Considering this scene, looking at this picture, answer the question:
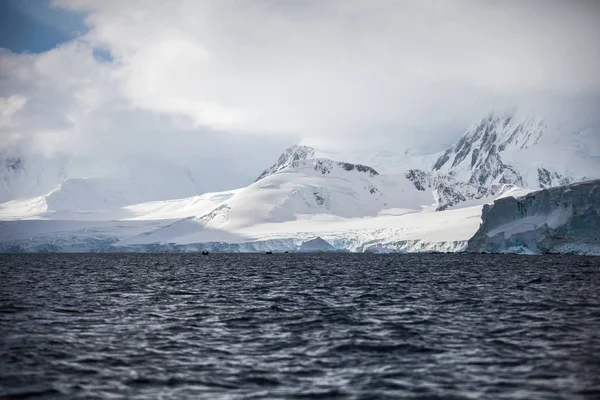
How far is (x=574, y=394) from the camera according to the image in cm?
1777

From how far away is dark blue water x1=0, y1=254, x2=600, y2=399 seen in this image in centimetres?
1892

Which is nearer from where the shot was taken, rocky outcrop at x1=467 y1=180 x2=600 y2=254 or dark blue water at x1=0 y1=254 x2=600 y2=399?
dark blue water at x1=0 y1=254 x2=600 y2=399

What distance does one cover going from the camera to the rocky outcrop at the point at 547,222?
123 m

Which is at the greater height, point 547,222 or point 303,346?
point 547,222

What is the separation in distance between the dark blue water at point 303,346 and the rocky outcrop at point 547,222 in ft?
285

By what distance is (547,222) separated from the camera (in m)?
132

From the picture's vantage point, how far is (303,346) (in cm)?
2539

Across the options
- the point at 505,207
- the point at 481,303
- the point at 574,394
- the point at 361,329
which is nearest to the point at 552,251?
the point at 505,207

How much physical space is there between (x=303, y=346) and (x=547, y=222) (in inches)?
4675

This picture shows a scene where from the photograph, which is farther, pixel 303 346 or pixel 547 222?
pixel 547 222

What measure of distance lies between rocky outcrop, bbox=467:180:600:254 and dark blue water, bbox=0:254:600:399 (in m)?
86.9

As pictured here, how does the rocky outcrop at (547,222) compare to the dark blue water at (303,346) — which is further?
the rocky outcrop at (547,222)

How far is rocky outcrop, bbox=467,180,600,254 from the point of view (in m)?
123

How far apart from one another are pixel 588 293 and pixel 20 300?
3897 cm
